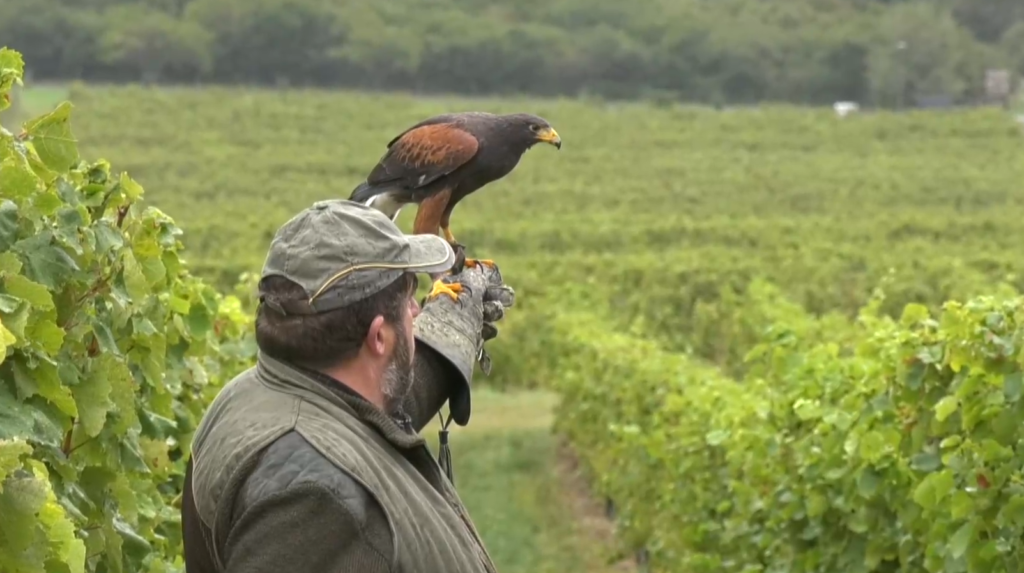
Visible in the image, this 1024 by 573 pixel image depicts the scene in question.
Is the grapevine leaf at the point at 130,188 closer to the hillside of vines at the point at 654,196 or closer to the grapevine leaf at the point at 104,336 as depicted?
the grapevine leaf at the point at 104,336

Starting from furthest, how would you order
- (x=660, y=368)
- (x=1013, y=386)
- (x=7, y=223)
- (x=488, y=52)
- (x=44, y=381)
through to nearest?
(x=488, y=52) → (x=660, y=368) → (x=1013, y=386) → (x=7, y=223) → (x=44, y=381)

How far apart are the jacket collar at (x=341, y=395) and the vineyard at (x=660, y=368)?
41cm

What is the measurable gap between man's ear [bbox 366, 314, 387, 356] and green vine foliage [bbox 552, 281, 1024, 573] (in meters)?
2.34

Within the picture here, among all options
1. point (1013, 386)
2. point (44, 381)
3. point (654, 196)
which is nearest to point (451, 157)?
point (1013, 386)

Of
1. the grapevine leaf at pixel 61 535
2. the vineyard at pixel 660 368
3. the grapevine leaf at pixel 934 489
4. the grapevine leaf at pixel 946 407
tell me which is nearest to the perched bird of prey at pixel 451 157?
the vineyard at pixel 660 368

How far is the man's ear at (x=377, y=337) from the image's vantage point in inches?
Result: 92.4

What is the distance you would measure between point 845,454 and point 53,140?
11.4ft

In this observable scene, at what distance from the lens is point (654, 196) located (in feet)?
122

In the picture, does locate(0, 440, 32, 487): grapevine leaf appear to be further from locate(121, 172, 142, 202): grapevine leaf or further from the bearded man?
→ locate(121, 172, 142, 202): grapevine leaf

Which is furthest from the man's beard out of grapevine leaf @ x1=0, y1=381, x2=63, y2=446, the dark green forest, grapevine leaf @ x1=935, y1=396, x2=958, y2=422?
the dark green forest

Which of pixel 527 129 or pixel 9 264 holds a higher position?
pixel 9 264

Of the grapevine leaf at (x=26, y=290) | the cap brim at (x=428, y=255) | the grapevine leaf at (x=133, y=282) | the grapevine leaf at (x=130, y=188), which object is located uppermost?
the cap brim at (x=428, y=255)

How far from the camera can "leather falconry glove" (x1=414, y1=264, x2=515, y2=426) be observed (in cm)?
303

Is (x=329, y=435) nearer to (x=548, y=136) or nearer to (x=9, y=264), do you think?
(x=9, y=264)
